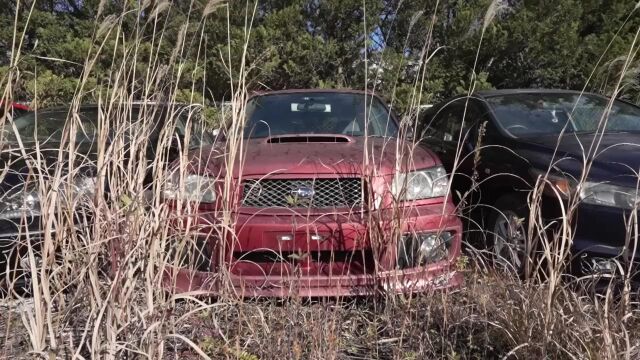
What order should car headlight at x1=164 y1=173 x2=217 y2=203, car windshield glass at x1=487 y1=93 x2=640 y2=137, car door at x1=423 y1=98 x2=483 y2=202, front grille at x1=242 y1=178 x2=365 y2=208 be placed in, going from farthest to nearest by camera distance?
car door at x1=423 y1=98 x2=483 y2=202 → car windshield glass at x1=487 y1=93 x2=640 y2=137 → front grille at x1=242 y1=178 x2=365 y2=208 → car headlight at x1=164 y1=173 x2=217 y2=203

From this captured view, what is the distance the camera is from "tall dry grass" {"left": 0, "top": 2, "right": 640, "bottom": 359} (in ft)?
7.06

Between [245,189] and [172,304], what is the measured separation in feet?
3.03

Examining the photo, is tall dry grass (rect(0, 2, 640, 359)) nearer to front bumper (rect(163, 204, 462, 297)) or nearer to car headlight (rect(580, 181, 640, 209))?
front bumper (rect(163, 204, 462, 297))

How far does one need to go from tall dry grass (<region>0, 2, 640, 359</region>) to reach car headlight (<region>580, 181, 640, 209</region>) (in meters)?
0.70

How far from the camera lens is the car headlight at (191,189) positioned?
8.22ft

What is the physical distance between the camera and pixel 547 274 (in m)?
2.54

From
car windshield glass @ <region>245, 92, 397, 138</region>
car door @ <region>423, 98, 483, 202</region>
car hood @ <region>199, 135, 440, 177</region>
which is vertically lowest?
car door @ <region>423, 98, 483, 202</region>

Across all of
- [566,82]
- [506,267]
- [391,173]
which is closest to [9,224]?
[391,173]

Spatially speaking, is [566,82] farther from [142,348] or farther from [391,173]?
[142,348]

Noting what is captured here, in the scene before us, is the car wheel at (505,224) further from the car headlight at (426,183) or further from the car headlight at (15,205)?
the car headlight at (15,205)

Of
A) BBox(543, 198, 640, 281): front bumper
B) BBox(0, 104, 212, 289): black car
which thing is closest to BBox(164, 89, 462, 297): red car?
BBox(0, 104, 212, 289): black car

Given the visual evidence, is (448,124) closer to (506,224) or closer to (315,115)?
(315,115)

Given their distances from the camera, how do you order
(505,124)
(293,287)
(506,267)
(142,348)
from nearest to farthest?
1. (142,348)
2. (293,287)
3. (506,267)
4. (505,124)

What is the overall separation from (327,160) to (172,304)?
3.92 ft
